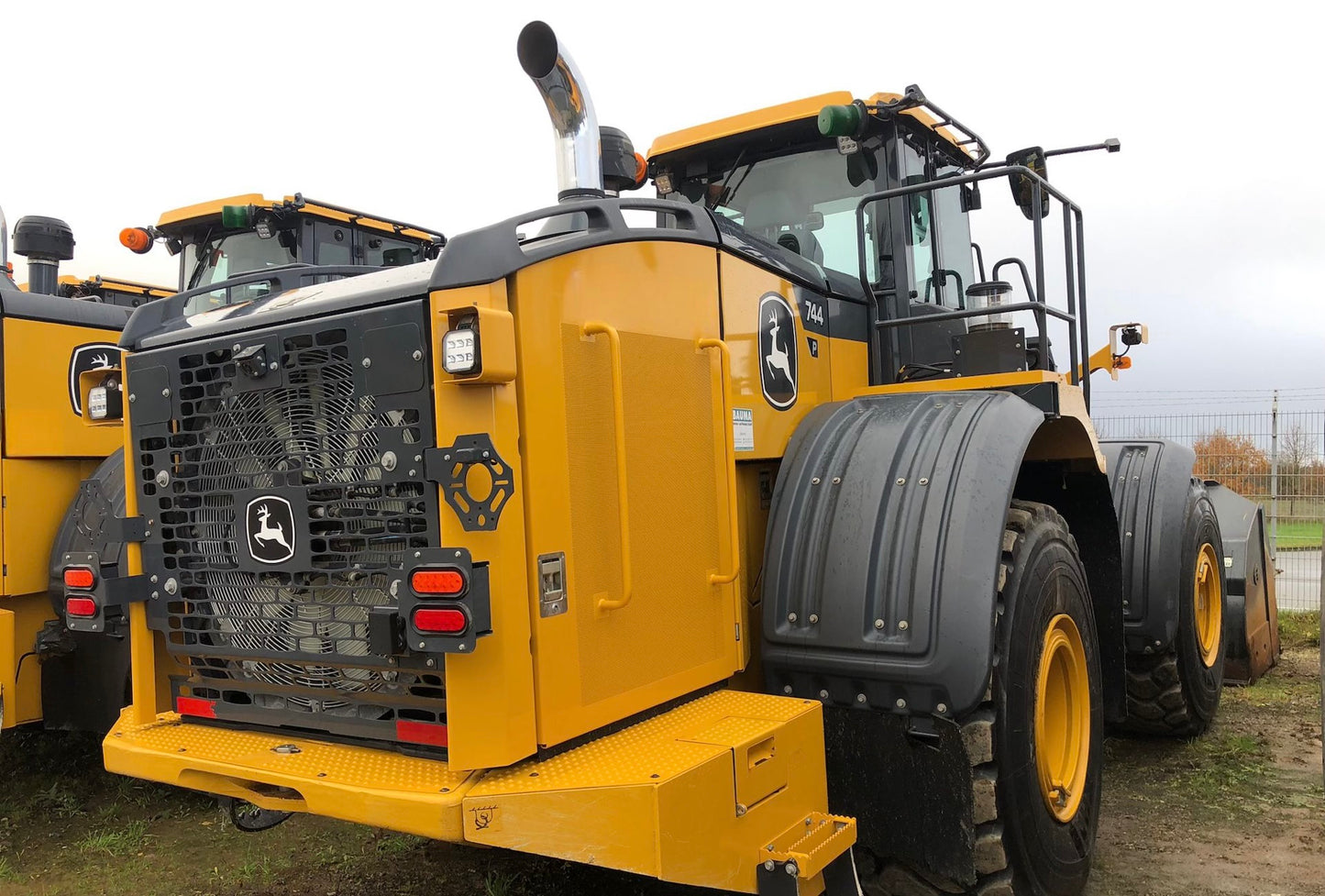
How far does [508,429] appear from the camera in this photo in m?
2.54

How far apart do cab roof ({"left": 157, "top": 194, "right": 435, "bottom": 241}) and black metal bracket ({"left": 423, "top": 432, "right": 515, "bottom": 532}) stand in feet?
18.3

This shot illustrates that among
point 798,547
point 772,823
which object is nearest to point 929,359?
point 798,547

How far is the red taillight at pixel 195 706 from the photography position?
3.22 m

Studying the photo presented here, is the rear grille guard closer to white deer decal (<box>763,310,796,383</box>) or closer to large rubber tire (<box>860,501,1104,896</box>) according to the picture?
white deer decal (<box>763,310,796,383</box>)

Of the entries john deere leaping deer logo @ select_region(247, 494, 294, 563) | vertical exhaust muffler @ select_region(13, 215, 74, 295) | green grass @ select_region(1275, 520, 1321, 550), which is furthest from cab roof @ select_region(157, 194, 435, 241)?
green grass @ select_region(1275, 520, 1321, 550)

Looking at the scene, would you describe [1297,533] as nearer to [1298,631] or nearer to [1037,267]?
[1298,631]

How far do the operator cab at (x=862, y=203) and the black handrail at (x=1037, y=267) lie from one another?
0.08ft

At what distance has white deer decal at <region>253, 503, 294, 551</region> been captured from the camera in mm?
2910

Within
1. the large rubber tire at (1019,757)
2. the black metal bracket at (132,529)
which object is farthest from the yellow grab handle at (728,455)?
the black metal bracket at (132,529)

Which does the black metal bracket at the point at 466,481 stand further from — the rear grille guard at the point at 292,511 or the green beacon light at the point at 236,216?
the green beacon light at the point at 236,216

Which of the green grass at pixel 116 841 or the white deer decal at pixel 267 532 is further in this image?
the green grass at pixel 116 841

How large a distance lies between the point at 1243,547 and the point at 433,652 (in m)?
5.95

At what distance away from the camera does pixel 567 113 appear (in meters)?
3.18

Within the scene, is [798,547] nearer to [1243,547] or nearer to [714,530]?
[714,530]
